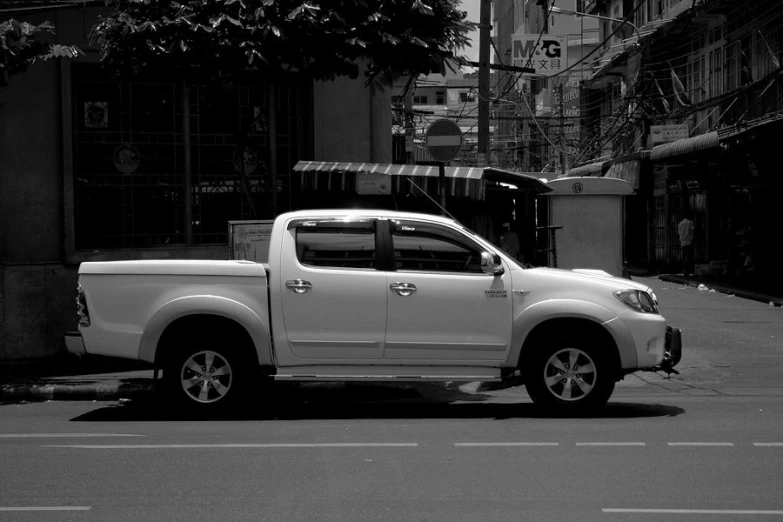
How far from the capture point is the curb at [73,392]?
11492 millimetres

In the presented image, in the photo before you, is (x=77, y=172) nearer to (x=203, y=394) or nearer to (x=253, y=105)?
(x=253, y=105)

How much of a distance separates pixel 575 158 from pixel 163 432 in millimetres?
42495

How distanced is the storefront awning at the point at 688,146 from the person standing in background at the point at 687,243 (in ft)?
6.58

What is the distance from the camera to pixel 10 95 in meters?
13.7

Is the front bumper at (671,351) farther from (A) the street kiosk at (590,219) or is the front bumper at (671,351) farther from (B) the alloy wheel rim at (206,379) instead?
(A) the street kiosk at (590,219)

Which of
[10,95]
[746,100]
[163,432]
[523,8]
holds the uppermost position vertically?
[523,8]

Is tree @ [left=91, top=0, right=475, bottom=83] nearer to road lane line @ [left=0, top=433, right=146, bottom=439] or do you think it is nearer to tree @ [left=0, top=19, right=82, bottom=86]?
tree @ [left=0, top=19, right=82, bottom=86]

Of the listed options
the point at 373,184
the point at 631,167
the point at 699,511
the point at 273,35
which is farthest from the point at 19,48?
the point at 631,167

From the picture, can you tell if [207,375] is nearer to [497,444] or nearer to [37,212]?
[497,444]

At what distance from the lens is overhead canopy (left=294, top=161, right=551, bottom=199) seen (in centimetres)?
1485

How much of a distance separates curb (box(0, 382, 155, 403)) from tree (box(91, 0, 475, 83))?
3723 mm

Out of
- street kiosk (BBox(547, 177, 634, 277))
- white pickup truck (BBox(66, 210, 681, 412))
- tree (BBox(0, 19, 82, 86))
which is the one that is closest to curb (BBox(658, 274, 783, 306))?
street kiosk (BBox(547, 177, 634, 277))

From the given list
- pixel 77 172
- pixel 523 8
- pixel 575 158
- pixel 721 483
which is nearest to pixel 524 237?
pixel 77 172

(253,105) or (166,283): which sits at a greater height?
(253,105)
